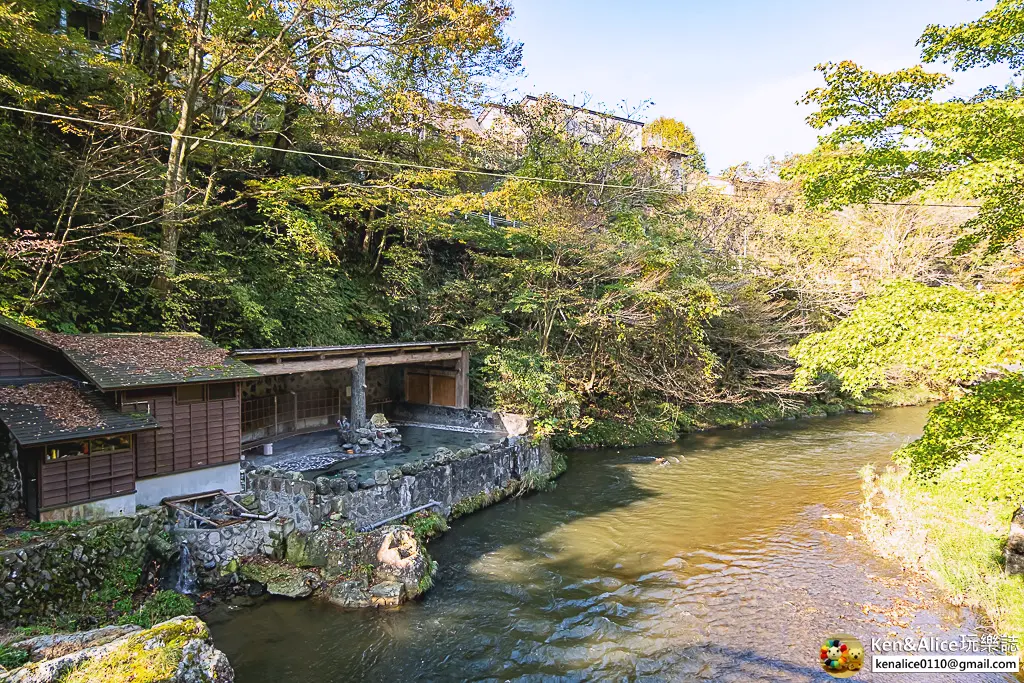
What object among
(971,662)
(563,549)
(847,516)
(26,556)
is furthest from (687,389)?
(26,556)

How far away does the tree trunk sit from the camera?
1313 centimetres

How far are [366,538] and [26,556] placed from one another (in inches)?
190

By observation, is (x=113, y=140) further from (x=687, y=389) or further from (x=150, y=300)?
(x=687, y=389)

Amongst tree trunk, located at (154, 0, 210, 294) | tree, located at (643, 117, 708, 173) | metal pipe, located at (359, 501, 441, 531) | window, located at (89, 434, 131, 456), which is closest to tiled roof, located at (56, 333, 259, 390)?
window, located at (89, 434, 131, 456)

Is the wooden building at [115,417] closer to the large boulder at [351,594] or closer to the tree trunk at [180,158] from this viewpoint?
the tree trunk at [180,158]

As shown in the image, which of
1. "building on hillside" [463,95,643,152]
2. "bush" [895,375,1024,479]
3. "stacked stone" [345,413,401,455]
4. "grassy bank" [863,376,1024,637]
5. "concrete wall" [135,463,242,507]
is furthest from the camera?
"building on hillside" [463,95,643,152]

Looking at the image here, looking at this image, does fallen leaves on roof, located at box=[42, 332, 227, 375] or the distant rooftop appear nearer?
the distant rooftop

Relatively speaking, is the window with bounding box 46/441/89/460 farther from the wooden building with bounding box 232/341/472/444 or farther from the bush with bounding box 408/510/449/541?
the bush with bounding box 408/510/449/541

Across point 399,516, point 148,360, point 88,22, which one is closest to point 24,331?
point 148,360

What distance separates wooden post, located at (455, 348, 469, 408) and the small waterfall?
9.94 meters

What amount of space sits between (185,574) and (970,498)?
41.0ft

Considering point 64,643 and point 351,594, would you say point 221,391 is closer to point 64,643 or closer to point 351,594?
point 351,594

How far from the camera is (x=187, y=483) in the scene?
1079 centimetres

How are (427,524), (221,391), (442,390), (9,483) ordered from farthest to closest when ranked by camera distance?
(442,390)
(427,524)
(221,391)
(9,483)
